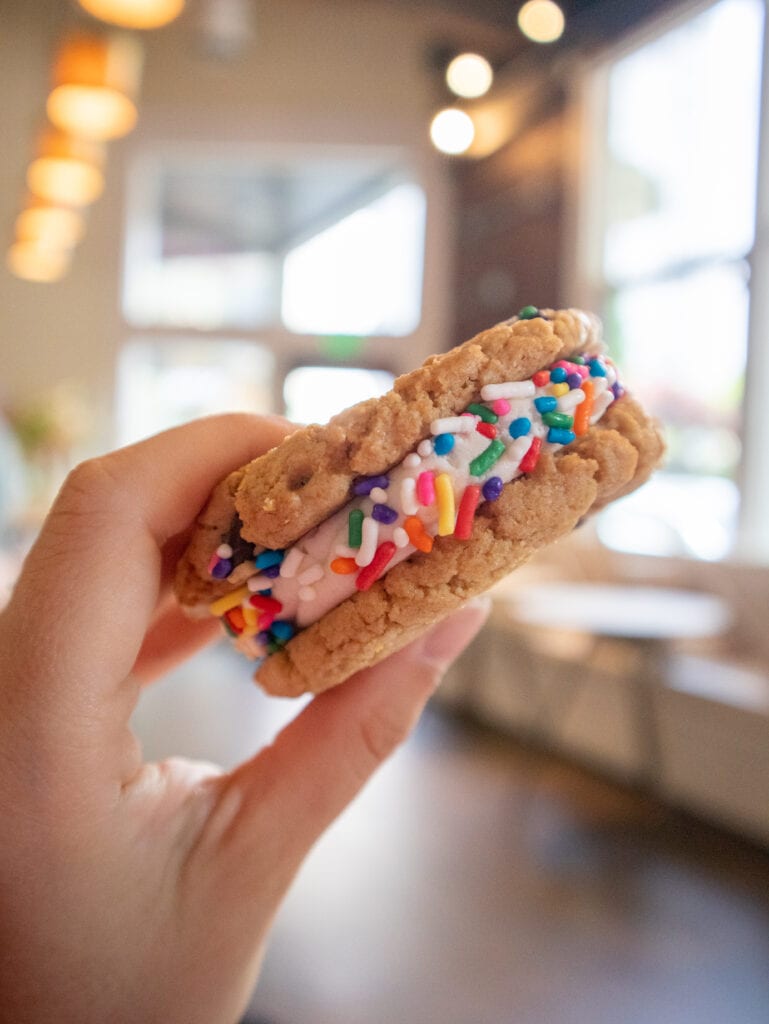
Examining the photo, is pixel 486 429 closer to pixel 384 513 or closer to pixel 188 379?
pixel 384 513

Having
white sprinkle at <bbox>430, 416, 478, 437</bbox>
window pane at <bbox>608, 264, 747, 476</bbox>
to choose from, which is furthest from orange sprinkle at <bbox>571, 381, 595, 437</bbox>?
window pane at <bbox>608, 264, 747, 476</bbox>

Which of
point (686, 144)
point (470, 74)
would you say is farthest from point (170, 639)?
point (470, 74)

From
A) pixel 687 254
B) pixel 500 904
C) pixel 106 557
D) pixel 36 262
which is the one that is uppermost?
pixel 36 262

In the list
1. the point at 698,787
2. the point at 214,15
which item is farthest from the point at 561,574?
the point at 214,15

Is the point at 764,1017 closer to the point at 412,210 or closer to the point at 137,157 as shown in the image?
the point at 412,210

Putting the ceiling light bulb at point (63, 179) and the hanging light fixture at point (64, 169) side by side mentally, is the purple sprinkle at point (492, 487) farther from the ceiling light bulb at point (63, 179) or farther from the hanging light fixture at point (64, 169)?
the ceiling light bulb at point (63, 179)
